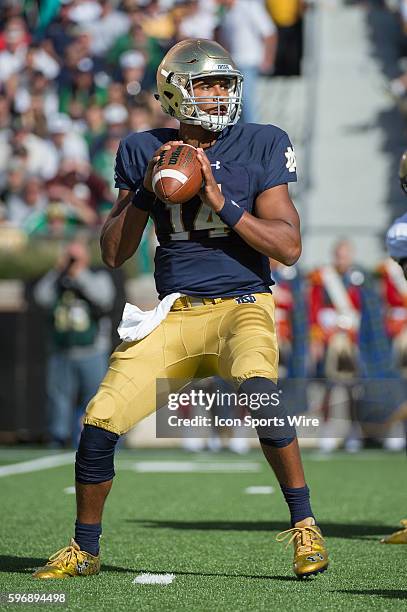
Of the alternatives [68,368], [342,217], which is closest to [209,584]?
[68,368]

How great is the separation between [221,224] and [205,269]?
158 millimetres

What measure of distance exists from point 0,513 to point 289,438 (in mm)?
2360

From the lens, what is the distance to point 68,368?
10102mm

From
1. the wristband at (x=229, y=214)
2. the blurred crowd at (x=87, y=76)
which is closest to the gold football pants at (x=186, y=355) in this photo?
the wristband at (x=229, y=214)

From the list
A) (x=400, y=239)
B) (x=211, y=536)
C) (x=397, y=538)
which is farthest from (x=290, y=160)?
(x=211, y=536)

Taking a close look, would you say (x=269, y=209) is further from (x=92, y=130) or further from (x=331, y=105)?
(x=331, y=105)

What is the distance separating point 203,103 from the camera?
4184mm

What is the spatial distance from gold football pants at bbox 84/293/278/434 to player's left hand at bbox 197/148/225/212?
1.23 ft

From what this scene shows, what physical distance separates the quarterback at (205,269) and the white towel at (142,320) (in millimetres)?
10

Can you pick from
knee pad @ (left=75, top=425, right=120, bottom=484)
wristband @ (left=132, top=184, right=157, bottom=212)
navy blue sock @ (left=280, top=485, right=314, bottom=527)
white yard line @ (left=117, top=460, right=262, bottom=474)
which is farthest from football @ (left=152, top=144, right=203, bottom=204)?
white yard line @ (left=117, top=460, right=262, bottom=474)

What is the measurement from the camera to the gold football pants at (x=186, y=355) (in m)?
4.02

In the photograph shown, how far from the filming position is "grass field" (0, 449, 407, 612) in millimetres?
3758

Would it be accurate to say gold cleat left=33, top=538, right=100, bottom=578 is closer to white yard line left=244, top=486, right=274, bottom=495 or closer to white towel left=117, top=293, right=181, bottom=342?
white towel left=117, top=293, right=181, bottom=342

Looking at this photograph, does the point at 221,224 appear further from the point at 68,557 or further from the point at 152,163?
the point at 68,557
